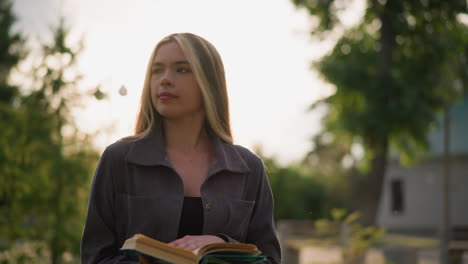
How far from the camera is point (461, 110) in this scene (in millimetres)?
36594

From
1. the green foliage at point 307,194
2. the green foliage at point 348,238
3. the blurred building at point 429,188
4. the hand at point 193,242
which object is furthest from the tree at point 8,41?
the hand at point 193,242

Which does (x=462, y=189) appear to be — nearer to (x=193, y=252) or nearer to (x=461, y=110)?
(x=461, y=110)

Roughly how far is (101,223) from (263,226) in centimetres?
66

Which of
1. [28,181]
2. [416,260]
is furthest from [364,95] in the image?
[28,181]

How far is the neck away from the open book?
1.98ft

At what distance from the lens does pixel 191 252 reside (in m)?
1.92

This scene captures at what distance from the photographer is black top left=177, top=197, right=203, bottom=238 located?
234 centimetres

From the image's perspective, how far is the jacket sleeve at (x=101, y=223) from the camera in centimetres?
224

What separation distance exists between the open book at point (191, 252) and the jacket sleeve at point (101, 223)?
1.12 feet

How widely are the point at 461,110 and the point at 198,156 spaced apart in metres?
36.8

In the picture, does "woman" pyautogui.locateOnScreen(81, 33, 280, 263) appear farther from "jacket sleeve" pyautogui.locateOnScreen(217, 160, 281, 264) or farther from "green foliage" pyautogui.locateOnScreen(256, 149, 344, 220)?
"green foliage" pyautogui.locateOnScreen(256, 149, 344, 220)

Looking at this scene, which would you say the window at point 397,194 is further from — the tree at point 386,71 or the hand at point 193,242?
the hand at point 193,242

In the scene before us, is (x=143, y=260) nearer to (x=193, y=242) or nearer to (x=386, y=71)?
(x=193, y=242)

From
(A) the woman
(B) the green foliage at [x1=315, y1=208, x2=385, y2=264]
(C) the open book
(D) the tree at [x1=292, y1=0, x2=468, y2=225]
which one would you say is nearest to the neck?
(A) the woman
